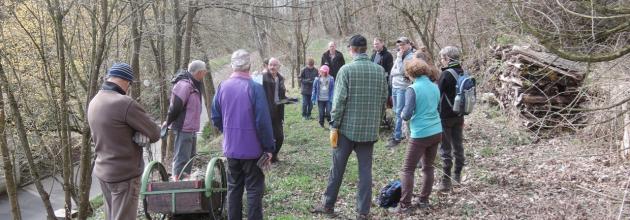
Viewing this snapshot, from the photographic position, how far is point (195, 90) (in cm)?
673

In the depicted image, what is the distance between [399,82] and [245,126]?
4984 mm

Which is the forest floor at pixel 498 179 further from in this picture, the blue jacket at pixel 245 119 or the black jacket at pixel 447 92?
the blue jacket at pixel 245 119

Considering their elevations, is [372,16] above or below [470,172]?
above

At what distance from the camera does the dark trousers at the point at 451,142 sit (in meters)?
6.41

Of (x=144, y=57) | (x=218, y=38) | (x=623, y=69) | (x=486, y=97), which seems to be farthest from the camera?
(x=218, y=38)

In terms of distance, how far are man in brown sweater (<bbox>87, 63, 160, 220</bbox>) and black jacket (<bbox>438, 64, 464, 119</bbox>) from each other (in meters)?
3.44

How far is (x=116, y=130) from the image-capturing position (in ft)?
14.6

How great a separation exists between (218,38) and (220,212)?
9903 millimetres

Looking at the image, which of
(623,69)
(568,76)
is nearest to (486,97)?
(568,76)

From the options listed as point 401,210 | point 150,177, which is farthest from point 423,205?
point 150,177

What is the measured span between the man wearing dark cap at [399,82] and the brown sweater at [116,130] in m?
5.14

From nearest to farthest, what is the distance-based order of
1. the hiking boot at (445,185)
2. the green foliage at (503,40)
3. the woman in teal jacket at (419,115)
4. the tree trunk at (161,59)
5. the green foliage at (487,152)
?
the woman in teal jacket at (419,115) < the hiking boot at (445,185) < the green foliage at (487,152) < the tree trunk at (161,59) < the green foliage at (503,40)

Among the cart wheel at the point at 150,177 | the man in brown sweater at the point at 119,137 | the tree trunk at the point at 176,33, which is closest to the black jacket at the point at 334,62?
the tree trunk at the point at 176,33

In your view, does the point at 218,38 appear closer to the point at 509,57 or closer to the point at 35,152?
the point at 35,152
